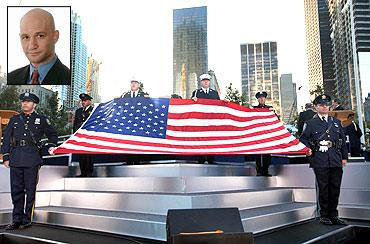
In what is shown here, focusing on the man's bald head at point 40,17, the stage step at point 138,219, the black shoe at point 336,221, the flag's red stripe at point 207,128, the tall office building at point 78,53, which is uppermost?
the tall office building at point 78,53

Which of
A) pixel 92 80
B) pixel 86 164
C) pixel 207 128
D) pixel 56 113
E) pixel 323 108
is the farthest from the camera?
pixel 56 113

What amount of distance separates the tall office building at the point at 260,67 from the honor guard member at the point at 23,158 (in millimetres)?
35274

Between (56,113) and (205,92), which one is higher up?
(56,113)

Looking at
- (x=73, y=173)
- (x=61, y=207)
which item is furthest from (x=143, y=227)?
(x=73, y=173)

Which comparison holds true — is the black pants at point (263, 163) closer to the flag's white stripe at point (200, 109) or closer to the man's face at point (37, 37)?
the flag's white stripe at point (200, 109)

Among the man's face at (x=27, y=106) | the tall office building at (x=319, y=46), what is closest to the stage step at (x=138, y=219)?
the man's face at (x=27, y=106)

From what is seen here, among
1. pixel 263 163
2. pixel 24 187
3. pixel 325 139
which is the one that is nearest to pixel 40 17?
pixel 24 187

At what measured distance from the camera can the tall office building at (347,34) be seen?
18.2 m

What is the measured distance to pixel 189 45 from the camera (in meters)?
51.0

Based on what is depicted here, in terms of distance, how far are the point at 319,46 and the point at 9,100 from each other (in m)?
23.7

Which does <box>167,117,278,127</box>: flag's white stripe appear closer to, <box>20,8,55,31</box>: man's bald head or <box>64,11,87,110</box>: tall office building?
<box>20,8,55,31</box>: man's bald head

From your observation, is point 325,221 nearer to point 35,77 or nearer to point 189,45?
point 35,77

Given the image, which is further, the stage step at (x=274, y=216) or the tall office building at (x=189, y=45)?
the tall office building at (x=189, y=45)

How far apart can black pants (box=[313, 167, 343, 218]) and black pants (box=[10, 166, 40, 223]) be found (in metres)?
3.17
